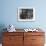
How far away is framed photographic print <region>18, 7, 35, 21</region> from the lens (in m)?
3.84

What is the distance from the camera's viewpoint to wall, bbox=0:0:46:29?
385 cm

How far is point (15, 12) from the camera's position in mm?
3859

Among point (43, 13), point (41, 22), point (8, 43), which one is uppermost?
point (43, 13)

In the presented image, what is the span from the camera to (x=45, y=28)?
390 cm

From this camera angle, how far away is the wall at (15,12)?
3848mm

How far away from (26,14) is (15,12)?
0.34m

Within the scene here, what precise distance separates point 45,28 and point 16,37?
1027mm

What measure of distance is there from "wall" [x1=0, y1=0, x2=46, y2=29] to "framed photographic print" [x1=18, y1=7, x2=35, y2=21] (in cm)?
9

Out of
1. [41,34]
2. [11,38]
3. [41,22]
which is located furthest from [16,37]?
[41,22]

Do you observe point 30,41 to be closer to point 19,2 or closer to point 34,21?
point 34,21

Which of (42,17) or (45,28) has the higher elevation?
(42,17)

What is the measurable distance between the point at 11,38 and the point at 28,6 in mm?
1133

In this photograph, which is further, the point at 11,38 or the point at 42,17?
the point at 42,17

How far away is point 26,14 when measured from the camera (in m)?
3.87
